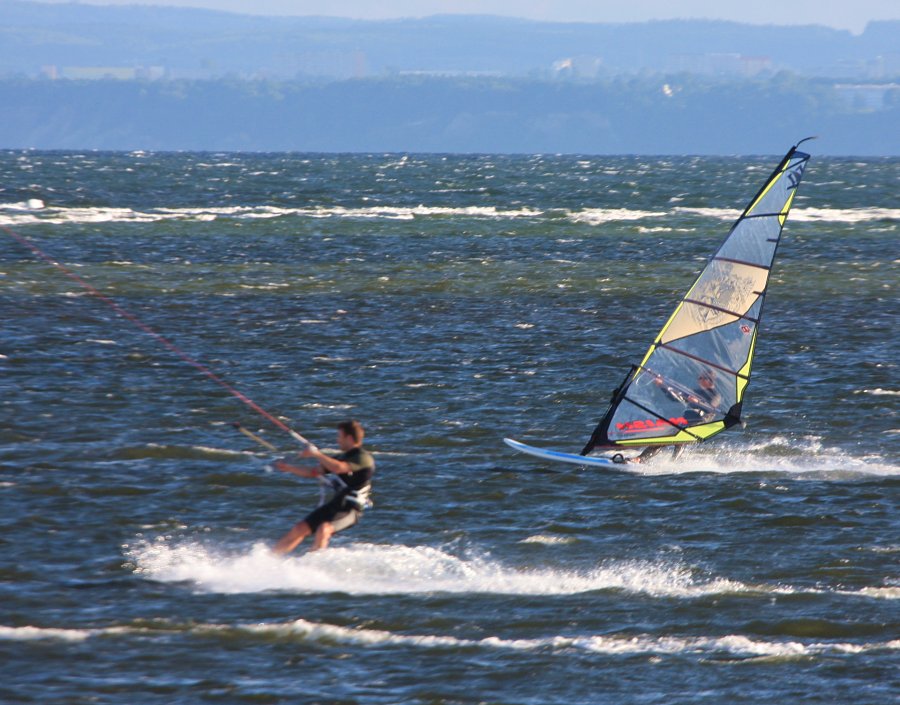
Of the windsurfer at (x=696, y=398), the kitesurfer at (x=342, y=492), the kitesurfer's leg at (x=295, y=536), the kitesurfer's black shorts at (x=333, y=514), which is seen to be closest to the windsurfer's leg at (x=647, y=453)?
the windsurfer at (x=696, y=398)

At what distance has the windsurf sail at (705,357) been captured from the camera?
2039 cm

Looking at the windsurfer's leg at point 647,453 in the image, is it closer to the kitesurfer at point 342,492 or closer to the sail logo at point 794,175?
the sail logo at point 794,175

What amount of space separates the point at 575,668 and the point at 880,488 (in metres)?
8.48

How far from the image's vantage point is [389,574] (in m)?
15.9

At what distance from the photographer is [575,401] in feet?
83.8

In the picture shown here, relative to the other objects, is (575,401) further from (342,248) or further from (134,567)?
(342,248)

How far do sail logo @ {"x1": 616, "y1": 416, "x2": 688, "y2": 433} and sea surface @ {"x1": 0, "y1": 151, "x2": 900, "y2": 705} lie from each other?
Answer: 2.07 ft

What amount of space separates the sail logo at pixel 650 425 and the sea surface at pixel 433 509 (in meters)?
0.63

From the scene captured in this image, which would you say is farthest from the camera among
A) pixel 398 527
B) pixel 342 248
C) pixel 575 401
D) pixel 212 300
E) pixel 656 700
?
pixel 342 248

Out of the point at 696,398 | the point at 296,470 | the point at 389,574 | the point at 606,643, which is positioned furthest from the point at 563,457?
the point at 606,643

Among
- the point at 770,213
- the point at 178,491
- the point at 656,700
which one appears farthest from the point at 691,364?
the point at 656,700

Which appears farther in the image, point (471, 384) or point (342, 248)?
point (342, 248)

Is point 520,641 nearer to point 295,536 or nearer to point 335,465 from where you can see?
point 335,465

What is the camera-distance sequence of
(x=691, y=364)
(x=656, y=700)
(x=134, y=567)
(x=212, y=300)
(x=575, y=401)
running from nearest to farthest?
(x=656, y=700) → (x=134, y=567) → (x=691, y=364) → (x=575, y=401) → (x=212, y=300)
